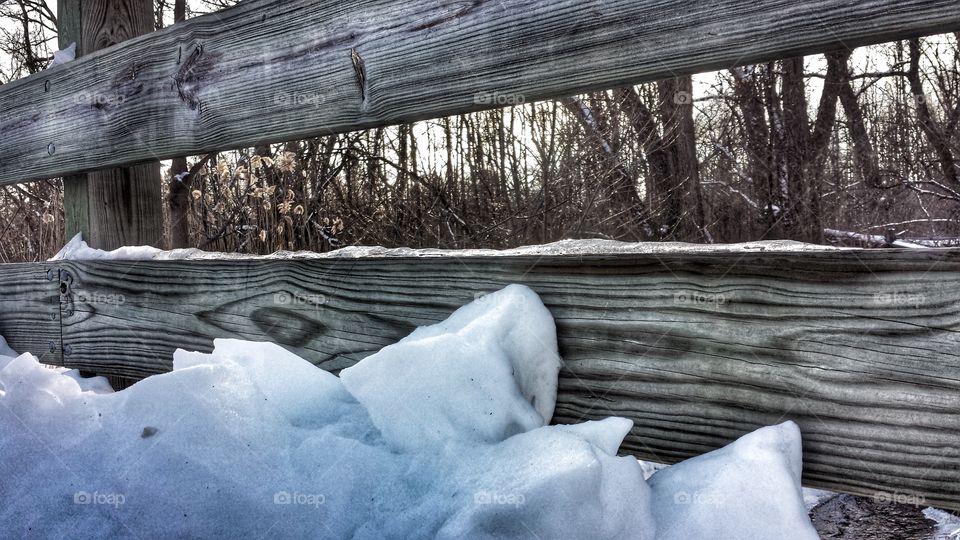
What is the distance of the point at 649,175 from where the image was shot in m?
6.52

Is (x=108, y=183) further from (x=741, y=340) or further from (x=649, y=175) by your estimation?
(x=649, y=175)

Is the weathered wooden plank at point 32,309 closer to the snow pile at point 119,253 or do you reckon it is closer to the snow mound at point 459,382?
the snow pile at point 119,253

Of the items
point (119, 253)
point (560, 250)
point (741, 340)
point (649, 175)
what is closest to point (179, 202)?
point (649, 175)

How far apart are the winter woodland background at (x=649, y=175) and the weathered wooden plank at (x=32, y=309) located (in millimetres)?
2882

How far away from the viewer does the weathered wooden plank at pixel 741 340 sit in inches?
38.2

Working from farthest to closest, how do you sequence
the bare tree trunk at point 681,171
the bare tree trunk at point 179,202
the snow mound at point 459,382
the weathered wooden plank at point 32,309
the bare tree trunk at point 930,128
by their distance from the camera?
the bare tree trunk at point 179,202
the bare tree trunk at point 681,171
the bare tree trunk at point 930,128
the weathered wooden plank at point 32,309
the snow mound at point 459,382

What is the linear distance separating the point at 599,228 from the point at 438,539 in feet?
17.2

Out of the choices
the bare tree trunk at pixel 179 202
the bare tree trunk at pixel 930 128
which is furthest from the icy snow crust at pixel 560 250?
the bare tree trunk at pixel 179 202

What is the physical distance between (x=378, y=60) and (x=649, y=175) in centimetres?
547

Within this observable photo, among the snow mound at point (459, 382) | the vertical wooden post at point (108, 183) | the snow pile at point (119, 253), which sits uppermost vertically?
the vertical wooden post at point (108, 183)

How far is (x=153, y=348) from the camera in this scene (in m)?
1.95

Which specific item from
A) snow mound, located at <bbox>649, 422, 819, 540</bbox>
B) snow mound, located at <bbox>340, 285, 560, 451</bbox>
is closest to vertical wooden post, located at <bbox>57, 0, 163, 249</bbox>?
snow mound, located at <bbox>340, 285, 560, 451</bbox>

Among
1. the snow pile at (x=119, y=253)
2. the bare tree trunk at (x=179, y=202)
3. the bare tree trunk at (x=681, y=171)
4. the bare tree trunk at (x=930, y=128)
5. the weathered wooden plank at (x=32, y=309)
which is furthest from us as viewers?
the bare tree trunk at (x=179, y=202)

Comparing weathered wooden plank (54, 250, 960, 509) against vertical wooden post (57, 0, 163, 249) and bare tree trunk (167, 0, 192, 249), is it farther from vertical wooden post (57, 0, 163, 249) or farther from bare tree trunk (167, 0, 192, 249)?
bare tree trunk (167, 0, 192, 249)
